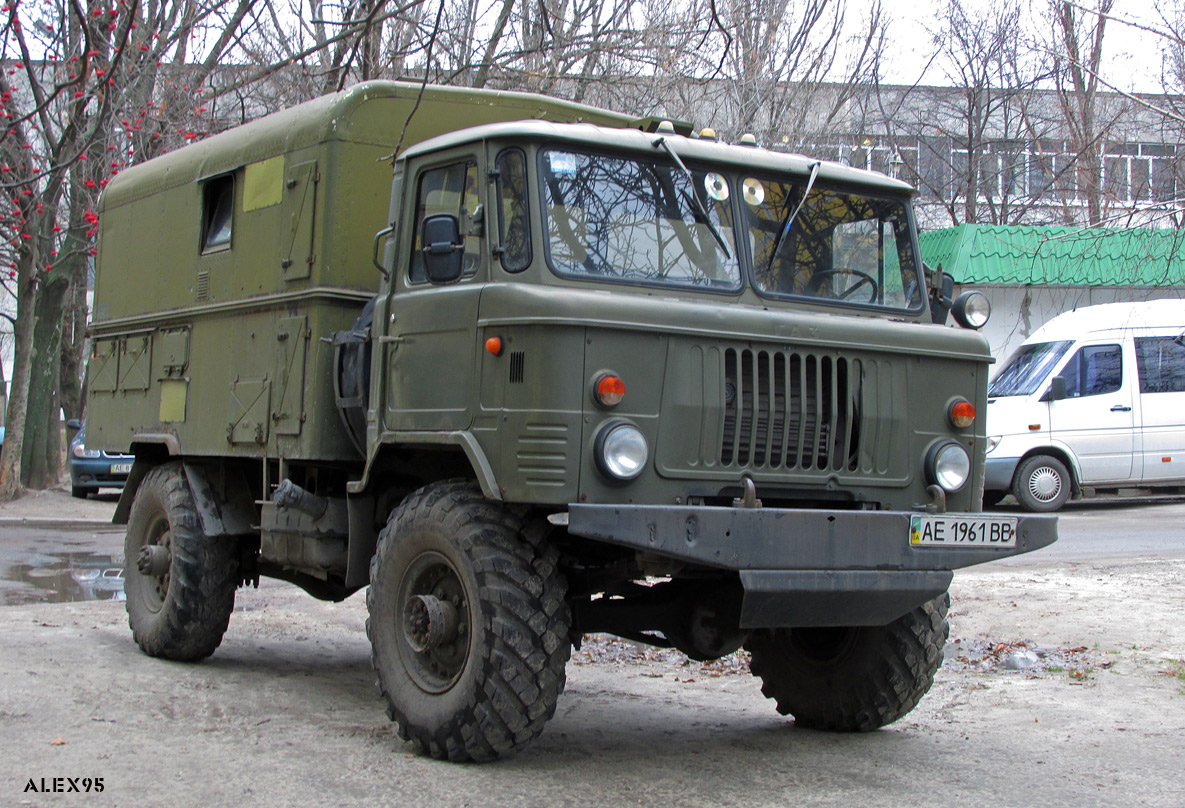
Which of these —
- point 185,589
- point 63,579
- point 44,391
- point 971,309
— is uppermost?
point 44,391

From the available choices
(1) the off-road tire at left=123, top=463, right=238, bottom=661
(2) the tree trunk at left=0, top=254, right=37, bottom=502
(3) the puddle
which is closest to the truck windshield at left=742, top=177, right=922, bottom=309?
(1) the off-road tire at left=123, top=463, right=238, bottom=661

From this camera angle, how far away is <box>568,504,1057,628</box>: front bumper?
502cm

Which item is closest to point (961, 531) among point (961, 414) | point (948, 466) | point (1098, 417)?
point (948, 466)

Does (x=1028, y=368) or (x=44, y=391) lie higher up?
(x=1028, y=368)

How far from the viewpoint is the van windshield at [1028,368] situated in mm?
17906

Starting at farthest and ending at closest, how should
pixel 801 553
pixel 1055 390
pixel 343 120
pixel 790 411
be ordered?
pixel 1055 390, pixel 343 120, pixel 790 411, pixel 801 553

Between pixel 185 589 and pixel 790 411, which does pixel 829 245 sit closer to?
pixel 790 411

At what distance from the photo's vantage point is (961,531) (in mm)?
5586

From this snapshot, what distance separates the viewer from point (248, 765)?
5375mm

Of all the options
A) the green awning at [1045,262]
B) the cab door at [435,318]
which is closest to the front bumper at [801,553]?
the cab door at [435,318]

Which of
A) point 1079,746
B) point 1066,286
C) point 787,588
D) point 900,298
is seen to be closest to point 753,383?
point 787,588

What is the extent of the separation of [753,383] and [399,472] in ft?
6.36

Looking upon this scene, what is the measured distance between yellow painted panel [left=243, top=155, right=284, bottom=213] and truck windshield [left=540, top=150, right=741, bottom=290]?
2241 mm

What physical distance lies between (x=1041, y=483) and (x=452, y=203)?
1351 cm
